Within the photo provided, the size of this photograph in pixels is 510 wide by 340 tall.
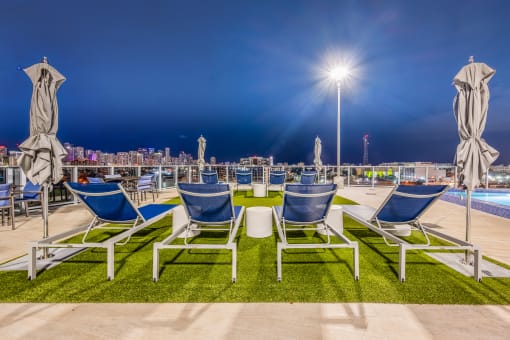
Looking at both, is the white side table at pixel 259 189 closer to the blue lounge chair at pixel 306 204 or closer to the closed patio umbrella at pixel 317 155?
the closed patio umbrella at pixel 317 155

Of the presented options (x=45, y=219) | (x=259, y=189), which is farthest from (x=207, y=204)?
(x=259, y=189)

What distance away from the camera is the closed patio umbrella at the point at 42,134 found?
8.95 feet

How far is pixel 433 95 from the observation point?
3388cm

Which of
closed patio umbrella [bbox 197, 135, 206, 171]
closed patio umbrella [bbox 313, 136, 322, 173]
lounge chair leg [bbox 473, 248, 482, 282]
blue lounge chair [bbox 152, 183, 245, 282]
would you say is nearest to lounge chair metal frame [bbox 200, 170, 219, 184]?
closed patio umbrella [bbox 197, 135, 206, 171]

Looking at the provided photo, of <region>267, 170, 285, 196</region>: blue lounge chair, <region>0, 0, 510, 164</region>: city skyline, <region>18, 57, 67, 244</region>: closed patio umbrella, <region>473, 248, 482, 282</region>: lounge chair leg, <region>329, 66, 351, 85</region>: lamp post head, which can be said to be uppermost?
<region>0, 0, 510, 164</region>: city skyline

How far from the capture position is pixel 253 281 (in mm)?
2236

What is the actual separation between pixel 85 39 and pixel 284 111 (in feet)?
90.2

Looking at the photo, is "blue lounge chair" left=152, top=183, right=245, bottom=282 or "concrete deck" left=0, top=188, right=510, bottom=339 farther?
"blue lounge chair" left=152, top=183, right=245, bottom=282

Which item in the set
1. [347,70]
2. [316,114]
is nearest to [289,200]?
[347,70]

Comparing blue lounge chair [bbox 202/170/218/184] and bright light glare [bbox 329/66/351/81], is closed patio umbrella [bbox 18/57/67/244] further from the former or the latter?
bright light glare [bbox 329/66/351/81]

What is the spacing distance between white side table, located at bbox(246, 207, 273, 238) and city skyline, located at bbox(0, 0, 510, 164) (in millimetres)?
2362

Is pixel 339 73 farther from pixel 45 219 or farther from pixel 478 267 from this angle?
pixel 45 219

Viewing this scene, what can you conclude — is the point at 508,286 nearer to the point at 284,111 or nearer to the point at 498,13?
the point at 498,13

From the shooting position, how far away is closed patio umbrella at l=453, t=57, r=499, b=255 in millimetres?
2539
